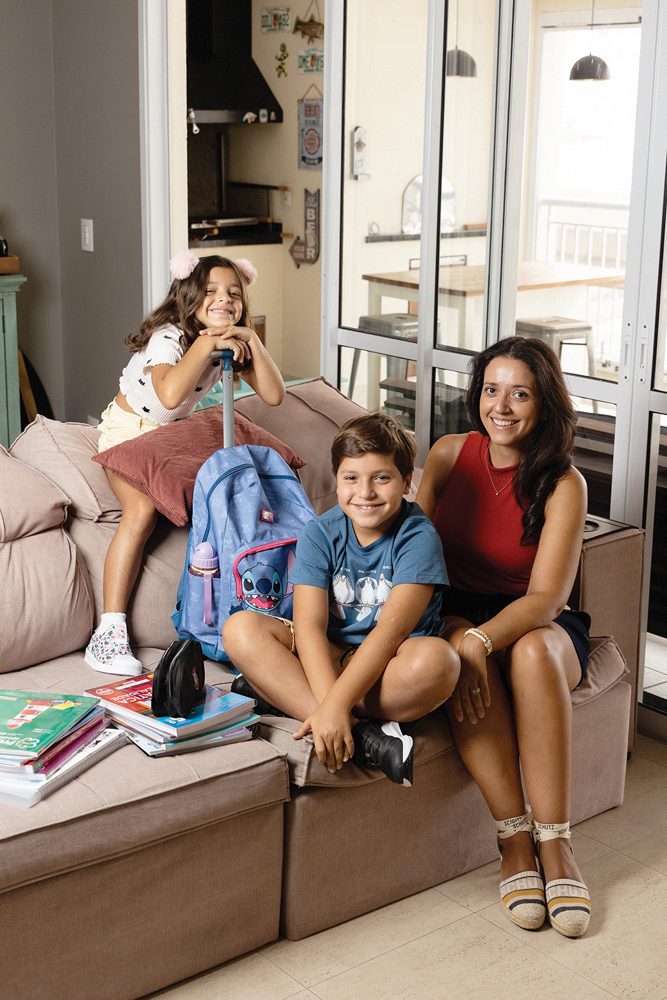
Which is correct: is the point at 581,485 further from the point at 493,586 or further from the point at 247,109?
the point at 247,109

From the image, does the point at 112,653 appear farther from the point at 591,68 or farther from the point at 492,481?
the point at 591,68

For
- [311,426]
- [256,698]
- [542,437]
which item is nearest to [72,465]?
[311,426]

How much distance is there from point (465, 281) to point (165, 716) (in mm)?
1791

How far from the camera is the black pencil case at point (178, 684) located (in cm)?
210

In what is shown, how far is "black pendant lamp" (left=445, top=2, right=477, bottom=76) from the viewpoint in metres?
3.27

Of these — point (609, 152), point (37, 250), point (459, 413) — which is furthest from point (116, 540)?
point (37, 250)

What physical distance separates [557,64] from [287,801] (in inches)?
82.2

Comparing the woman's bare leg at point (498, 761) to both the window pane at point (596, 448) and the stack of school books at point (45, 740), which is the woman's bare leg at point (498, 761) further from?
the window pane at point (596, 448)

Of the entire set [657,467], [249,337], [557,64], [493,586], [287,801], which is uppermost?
[557,64]

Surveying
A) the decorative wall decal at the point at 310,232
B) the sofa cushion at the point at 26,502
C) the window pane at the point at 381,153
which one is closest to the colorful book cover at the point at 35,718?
the sofa cushion at the point at 26,502

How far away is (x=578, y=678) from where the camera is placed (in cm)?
249

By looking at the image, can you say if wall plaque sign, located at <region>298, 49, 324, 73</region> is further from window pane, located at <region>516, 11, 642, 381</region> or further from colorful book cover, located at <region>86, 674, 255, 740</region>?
colorful book cover, located at <region>86, 674, 255, 740</region>

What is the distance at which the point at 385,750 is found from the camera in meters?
2.13

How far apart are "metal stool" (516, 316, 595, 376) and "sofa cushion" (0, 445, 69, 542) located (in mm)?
1307
